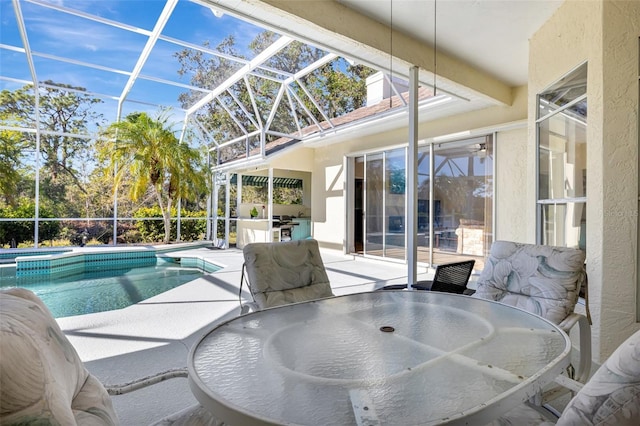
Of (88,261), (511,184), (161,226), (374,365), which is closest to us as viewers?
(374,365)

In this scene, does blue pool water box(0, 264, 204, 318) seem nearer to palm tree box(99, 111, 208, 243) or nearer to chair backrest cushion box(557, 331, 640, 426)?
palm tree box(99, 111, 208, 243)

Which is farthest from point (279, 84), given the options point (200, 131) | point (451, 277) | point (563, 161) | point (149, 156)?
point (451, 277)

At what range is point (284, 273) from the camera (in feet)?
9.15

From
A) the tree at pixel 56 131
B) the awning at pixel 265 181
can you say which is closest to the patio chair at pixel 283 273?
the awning at pixel 265 181

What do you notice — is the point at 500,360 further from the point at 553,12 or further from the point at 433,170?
the point at 433,170

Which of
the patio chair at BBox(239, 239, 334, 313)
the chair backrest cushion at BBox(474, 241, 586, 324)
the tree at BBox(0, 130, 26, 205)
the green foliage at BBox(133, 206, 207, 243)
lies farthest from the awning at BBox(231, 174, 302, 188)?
the chair backrest cushion at BBox(474, 241, 586, 324)

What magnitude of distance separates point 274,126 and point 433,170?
494 centimetres

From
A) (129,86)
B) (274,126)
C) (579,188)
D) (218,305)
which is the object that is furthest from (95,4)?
(579,188)

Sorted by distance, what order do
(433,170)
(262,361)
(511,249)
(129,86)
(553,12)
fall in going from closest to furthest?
(262,361), (511,249), (553,12), (433,170), (129,86)

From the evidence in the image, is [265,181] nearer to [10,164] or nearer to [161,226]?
[161,226]

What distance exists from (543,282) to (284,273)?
1.91 m

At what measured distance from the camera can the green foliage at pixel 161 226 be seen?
1210 cm

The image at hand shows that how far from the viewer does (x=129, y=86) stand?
9.41 meters

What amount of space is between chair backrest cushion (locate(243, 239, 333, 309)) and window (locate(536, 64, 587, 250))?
8.34 ft
